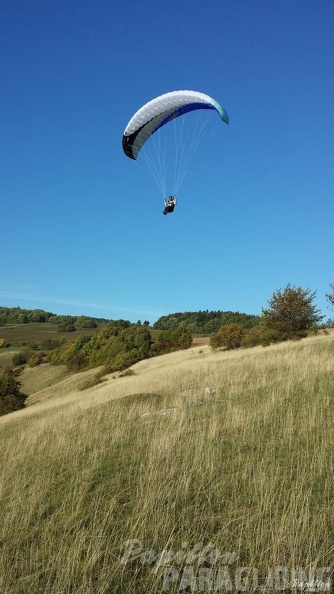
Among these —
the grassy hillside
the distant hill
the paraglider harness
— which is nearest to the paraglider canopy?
the paraglider harness

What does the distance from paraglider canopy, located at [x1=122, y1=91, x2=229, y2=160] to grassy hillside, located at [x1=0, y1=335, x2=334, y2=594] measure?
1471 cm

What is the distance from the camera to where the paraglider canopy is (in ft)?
63.1

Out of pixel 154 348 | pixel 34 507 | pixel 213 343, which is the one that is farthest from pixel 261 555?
pixel 154 348

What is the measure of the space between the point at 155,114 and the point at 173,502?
18337mm

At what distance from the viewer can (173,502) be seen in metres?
5.36

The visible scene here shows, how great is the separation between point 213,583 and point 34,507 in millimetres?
3036

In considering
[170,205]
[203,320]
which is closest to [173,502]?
[170,205]

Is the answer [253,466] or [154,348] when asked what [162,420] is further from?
[154,348]

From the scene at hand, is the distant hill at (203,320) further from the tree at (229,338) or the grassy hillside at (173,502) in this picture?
the grassy hillside at (173,502)

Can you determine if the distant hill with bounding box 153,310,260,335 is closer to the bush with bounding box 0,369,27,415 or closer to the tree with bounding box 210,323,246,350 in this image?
the tree with bounding box 210,323,246,350

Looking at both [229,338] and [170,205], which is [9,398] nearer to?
[229,338]

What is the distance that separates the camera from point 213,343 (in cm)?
5172

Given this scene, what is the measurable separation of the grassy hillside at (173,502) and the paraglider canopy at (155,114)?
14.7 meters

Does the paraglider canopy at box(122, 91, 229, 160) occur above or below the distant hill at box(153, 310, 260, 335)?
below
